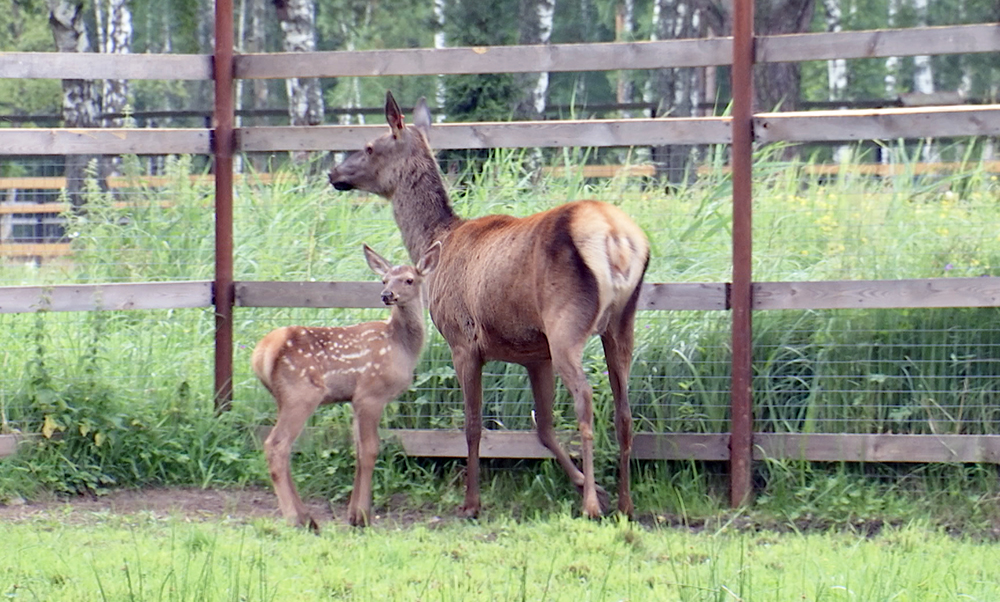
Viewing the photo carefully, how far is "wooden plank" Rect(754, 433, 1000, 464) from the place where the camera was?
620 centimetres

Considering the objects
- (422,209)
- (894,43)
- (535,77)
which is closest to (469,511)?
(422,209)

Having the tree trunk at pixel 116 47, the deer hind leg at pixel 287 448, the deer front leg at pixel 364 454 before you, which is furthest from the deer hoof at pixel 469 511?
the tree trunk at pixel 116 47

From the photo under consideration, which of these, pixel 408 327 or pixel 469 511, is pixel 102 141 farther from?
pixel 469 511

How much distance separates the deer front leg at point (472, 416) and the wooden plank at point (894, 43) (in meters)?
2.30

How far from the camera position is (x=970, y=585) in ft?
14.7

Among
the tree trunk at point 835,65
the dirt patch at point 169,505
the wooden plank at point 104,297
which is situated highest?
the tree trunk at point 835,65

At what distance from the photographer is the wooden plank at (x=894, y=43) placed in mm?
6055

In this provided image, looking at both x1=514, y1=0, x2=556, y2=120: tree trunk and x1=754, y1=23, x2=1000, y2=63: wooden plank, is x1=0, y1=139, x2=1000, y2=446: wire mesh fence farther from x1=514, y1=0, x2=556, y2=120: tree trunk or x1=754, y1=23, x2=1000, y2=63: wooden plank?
x1=514, y1=0, x2=556, y2=120: tree trunk

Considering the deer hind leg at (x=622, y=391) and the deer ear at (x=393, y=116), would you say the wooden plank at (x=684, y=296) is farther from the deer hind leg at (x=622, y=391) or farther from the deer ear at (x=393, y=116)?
the deer ear at (x=393, y=116)

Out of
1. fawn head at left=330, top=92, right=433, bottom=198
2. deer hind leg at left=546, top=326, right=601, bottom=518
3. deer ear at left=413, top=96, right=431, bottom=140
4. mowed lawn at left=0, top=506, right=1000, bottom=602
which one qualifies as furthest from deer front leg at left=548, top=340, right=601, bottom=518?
deer ear at left=413, top=96, right=431, bottom=140

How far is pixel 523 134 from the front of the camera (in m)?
6.83

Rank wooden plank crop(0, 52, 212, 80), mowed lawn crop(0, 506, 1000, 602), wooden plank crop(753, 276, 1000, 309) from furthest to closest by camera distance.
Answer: wooden plank crop(0, 52, 212, 80)
wooden plank crop(753, 276, 1000, 309)
mowed lawn crop(0, 506, 1000, 602)

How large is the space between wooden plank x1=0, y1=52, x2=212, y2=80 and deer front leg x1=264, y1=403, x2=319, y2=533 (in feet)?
7.57

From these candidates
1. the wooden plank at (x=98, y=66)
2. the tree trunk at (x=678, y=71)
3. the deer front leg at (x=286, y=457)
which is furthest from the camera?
the tree trunk at (x=678, y=71)
